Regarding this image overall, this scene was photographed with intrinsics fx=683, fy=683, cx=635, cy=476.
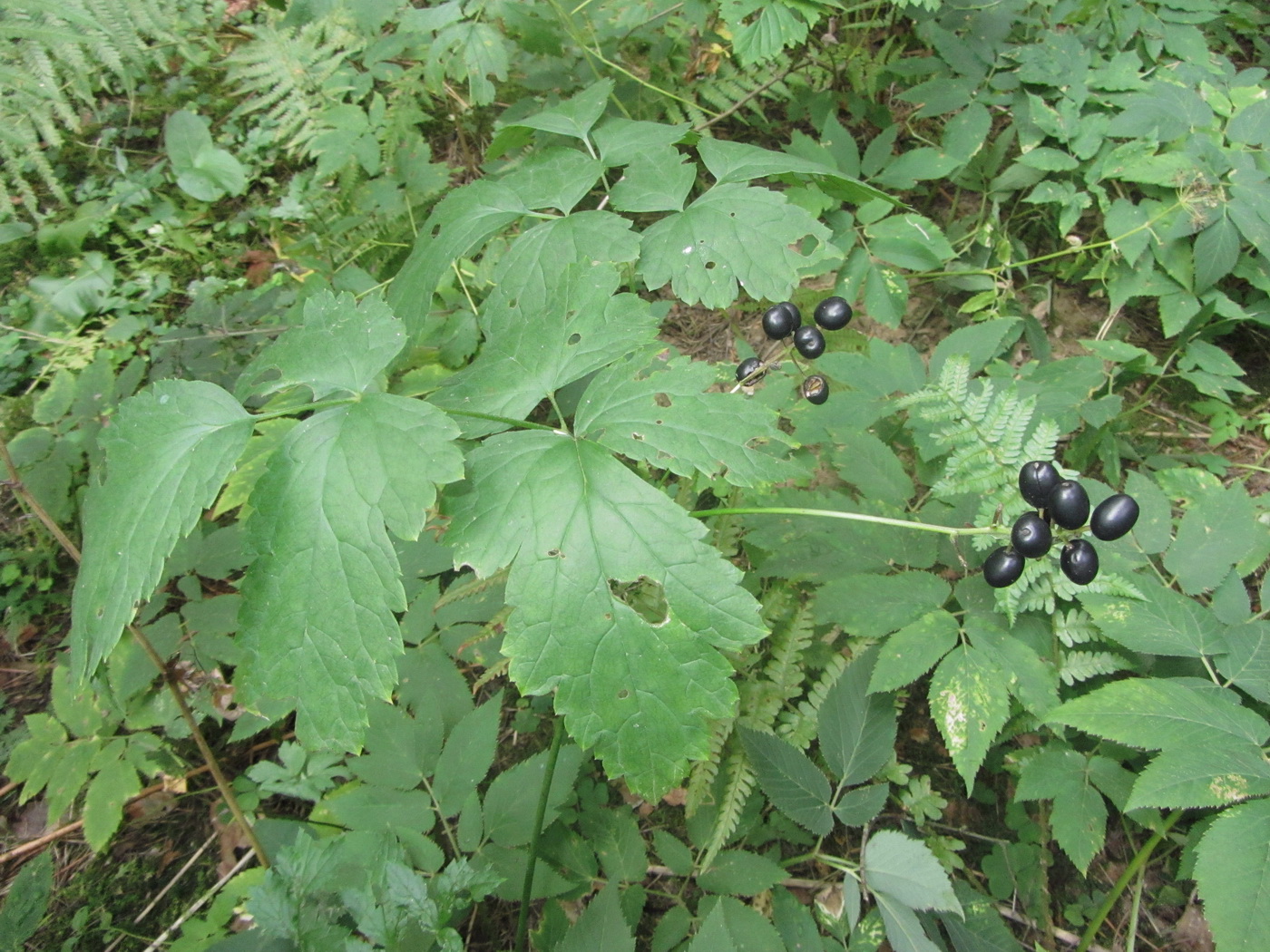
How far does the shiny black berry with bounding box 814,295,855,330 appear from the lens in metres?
1.97

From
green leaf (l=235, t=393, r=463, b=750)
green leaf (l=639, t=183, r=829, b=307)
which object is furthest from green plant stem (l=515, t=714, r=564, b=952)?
green leaf (l=639, t=183, r=829, b=307)

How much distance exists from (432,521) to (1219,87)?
3.63 metres

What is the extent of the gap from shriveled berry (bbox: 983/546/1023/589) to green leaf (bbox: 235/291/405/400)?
133 cm

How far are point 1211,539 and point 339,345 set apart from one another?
228 centimetres

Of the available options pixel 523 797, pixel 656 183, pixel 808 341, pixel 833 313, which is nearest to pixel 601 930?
pixel 523 797

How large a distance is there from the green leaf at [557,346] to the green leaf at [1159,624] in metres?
1.36

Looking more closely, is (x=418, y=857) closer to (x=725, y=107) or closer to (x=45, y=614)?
(x=45, y=614)

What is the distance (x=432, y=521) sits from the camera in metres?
2.37

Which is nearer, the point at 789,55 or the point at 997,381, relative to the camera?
the point at 997,381

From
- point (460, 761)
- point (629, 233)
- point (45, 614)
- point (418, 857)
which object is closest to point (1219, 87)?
→ point (629, 233)

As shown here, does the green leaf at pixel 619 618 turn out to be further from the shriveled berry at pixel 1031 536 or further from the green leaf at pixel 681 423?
the shriveled berry at pixel 1031 536

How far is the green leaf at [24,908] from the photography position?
154 cm

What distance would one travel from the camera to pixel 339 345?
138 centimetres

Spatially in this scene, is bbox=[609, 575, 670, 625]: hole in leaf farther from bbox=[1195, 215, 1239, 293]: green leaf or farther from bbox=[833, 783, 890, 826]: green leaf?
bbox=[1195, 215, 1239, 293]: green leaf
